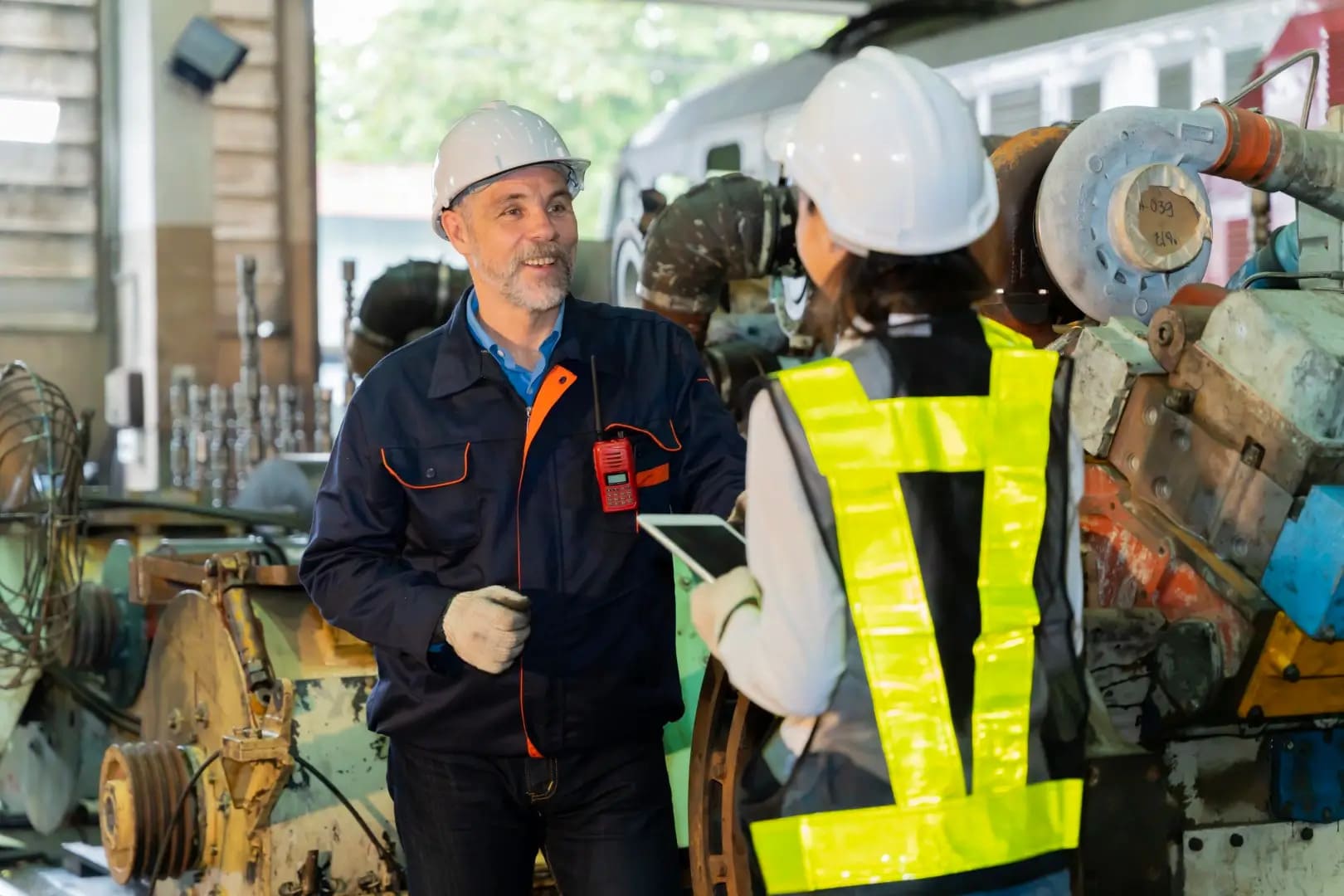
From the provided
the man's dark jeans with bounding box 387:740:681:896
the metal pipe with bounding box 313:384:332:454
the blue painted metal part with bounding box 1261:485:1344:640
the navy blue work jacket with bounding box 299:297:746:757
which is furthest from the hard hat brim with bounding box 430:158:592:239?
the metal pipe with bounding box 313:384:332:454

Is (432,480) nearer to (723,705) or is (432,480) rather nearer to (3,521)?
(723,705)

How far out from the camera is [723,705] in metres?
2.41

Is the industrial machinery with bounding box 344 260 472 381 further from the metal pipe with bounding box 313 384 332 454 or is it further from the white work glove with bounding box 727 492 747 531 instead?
the white work glove with bounding box 727 492 747 531

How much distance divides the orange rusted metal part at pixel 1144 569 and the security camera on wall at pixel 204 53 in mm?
7385

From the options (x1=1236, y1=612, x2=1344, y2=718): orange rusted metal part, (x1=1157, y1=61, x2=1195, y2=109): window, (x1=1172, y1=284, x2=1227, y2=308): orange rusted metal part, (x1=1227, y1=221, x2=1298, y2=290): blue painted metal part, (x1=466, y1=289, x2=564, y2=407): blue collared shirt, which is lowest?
(x1=1236, y1=612, x2=1344, y2=718): orange rusted metal part

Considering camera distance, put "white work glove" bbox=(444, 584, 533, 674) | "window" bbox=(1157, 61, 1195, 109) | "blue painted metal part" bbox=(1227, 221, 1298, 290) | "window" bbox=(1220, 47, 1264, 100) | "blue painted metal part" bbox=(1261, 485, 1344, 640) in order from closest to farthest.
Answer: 1. "white work glove" bbox=(444, 584, 533, 674)
2. "blue painted metal part" bbox=(1261, 485, 1344, 640)
3. "blue painted metal part" bbox=(1227, 221, 1298, 290)
4. "window" bbox=(1220, 47, 1264, 100)
5. "window" bbox=(1157, 61, 1195, 109)

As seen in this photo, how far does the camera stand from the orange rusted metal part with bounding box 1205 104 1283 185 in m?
3.26

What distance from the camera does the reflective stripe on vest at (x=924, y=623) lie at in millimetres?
1658

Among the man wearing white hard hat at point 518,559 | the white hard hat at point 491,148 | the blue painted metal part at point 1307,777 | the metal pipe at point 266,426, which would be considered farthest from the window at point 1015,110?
the man wearing white hard hat at point 518,559

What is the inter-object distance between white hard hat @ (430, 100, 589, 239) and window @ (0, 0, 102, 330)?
7880mm

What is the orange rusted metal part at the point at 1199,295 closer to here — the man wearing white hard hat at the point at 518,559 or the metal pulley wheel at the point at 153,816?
the man wearing white hard hat at the point at 518,559

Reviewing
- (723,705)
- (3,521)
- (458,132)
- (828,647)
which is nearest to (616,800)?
(723,705)

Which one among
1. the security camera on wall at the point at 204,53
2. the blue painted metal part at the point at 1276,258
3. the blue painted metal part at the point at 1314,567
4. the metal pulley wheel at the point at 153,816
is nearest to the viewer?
the blue painted metal part at the point at 1314,567

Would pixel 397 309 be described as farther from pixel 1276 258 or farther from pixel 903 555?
pixel 903 555
